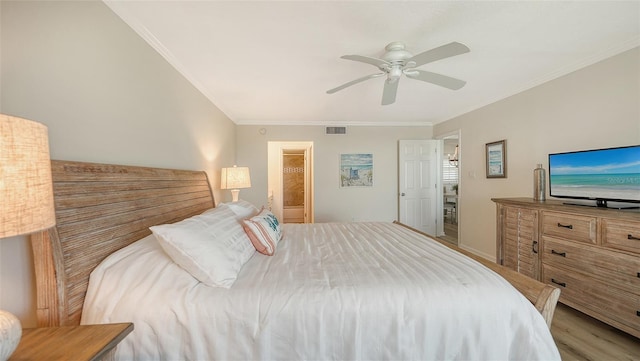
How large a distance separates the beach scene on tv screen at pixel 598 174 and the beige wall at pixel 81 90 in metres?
3.64

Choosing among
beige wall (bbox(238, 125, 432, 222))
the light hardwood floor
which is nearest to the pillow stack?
the light hardwood floor

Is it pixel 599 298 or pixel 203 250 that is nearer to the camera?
pixel 203 250

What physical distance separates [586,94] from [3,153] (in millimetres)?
3867

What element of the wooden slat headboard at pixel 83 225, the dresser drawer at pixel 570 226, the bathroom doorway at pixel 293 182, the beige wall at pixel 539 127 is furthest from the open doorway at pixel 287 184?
the dresser drawer at pixel 570 226

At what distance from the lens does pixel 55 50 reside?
1.13 m

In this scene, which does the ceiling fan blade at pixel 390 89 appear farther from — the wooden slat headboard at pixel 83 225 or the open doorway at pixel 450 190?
the open doorway at pixel 450 190

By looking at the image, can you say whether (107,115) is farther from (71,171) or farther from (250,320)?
(250,320)

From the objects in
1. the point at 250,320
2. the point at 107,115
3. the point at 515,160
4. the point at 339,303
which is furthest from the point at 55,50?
the point at 515,160

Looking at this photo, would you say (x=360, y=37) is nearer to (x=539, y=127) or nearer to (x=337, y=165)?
(x=539, y=127)

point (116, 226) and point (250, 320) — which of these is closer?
point (250, 320)

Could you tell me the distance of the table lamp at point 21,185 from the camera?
562mm

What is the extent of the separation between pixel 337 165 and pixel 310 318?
3.80m

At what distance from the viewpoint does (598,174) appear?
2.02 metres

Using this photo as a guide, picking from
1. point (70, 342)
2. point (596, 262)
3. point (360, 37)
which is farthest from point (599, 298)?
point (70, 342)
